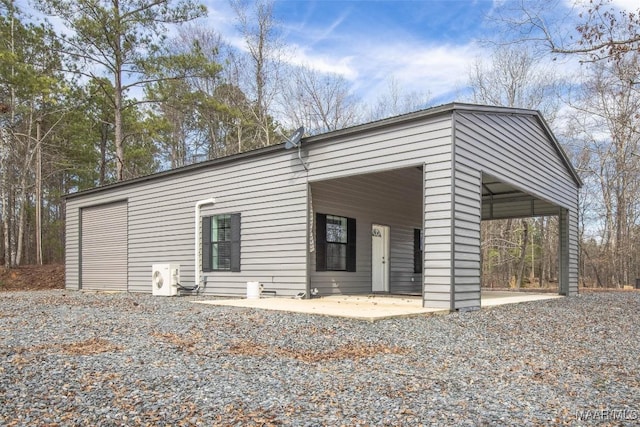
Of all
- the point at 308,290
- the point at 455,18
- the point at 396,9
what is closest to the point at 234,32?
the point at 396,9

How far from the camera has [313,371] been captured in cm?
339

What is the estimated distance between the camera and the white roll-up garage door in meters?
11.8

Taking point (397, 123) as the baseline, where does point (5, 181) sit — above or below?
above

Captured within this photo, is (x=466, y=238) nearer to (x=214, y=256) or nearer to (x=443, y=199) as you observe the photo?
(x=443, y=199)

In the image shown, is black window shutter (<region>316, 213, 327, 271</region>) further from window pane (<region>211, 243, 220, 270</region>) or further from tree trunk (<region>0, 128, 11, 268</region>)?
tree trunk (<region>0, 128, 11, 268</region>)

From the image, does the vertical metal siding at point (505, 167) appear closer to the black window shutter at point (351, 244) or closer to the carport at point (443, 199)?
the carport at point (443, 199)

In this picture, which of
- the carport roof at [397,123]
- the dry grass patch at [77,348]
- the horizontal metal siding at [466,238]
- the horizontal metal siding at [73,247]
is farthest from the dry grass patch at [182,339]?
the horizontal metal siding at [73,247]

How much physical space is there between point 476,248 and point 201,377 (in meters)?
4.92

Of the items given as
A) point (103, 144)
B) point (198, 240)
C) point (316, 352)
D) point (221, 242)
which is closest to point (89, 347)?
point (316, 352)

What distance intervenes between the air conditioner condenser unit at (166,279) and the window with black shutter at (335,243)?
10.2 ft

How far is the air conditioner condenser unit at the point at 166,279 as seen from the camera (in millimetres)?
9719

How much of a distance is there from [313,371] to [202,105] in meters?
14.6

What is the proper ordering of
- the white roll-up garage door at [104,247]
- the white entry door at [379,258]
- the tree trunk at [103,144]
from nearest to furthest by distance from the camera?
→ 1. the white entry door at [379,258]
2. the white roll-up garage door at [104,247]
3. the tree trunk at [103,144]

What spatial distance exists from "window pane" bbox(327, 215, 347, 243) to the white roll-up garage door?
18.4 feet
